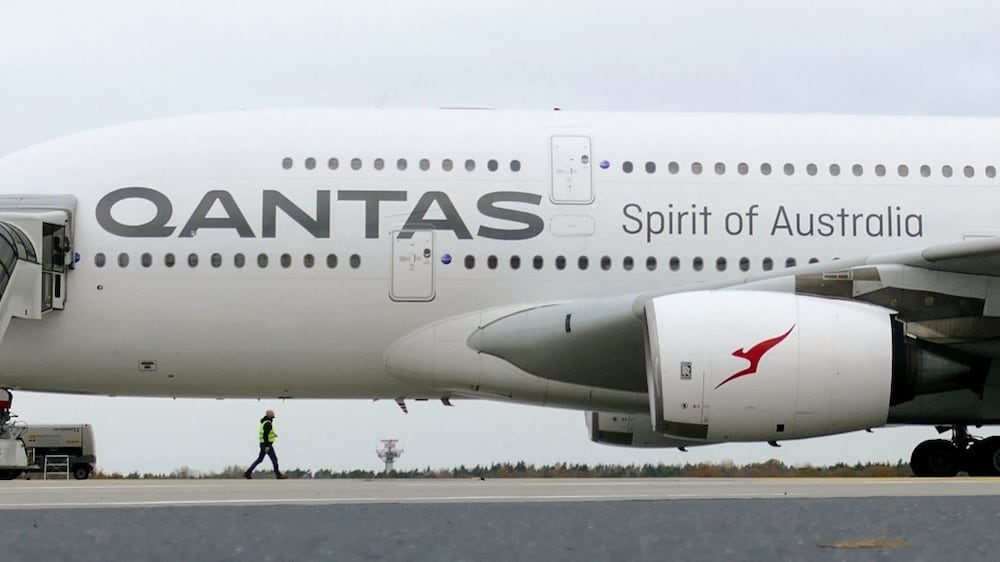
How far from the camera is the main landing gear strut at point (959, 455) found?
1359 cm

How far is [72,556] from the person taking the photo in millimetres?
3699

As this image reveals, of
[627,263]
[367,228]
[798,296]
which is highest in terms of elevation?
[367,228]

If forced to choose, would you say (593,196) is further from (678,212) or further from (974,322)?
(974,322)

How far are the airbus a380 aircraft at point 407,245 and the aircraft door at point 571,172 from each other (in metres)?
0.02

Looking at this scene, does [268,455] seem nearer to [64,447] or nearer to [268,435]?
[268,435]

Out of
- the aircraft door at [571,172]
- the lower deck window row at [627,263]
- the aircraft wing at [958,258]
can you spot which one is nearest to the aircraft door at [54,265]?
the lower deck window row at [627,263]

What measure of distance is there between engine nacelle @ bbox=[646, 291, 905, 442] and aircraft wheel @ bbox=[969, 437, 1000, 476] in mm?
3225

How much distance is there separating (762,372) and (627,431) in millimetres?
4226

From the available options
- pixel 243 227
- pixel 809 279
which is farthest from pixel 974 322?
pixel 243 227

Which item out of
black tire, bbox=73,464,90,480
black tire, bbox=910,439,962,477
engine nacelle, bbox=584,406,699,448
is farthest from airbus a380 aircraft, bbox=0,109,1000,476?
black tire, bbox=73,464,90,480

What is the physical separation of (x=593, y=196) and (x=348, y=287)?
8.41 feet

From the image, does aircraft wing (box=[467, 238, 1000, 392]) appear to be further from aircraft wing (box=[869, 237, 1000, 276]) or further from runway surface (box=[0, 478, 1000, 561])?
runway surface (box=[0, 478, 1000, 561])

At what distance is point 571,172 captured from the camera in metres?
13.2

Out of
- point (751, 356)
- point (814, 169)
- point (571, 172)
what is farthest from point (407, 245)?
point (814, 169)
